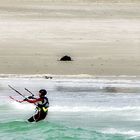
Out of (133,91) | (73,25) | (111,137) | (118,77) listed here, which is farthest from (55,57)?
(111,137)

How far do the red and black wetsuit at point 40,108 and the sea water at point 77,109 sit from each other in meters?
0.15

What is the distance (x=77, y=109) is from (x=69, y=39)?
10.8 meters

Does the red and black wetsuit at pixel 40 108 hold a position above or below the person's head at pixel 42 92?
below

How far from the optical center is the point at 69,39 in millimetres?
30672

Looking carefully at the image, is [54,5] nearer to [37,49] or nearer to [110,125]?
[37,49]

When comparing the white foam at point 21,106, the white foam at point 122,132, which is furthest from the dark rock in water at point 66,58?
the white foam at point 122,132

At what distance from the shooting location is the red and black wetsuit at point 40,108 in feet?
60.7

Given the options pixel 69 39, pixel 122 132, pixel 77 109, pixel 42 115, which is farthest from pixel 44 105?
pixel 69 39

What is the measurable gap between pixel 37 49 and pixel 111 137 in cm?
1167

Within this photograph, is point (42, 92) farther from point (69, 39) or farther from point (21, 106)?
point (69, 39)

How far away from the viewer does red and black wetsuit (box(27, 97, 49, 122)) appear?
18.5 meters

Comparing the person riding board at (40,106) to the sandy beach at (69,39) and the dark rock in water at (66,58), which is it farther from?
the dark rock in water at (66,58)

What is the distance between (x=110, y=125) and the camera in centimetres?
1838

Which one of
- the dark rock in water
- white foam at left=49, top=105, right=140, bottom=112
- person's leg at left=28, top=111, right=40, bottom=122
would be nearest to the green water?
person's leg at left=28, top=111, right=40, bottom=122
